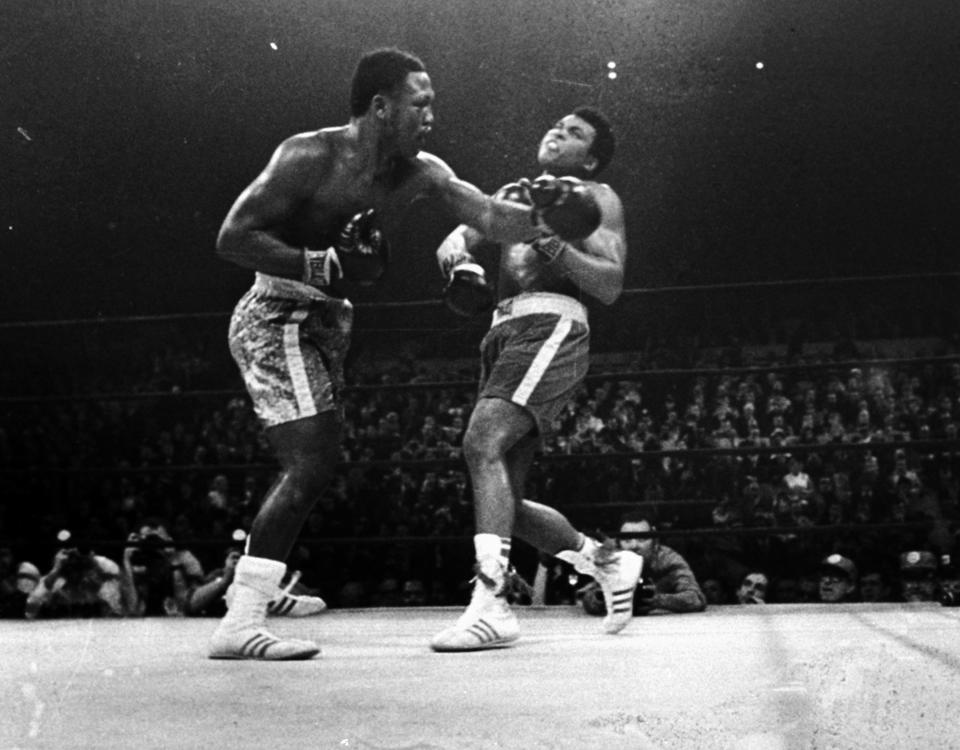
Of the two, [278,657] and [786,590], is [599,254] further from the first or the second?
[786,590]

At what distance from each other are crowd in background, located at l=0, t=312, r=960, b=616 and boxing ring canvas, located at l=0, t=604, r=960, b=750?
6.46 feet

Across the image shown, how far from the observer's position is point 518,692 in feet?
4.76

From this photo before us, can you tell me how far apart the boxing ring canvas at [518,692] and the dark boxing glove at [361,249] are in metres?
0.69

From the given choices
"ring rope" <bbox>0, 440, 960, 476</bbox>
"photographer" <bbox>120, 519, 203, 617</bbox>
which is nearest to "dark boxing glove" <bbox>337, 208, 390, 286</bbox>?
"ring rope" <bbox>0, 440, 960, 476</bbox>

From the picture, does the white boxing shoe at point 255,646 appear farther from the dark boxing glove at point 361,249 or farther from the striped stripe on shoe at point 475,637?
the dark boxing glove at point 361,249

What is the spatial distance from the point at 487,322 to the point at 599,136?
13.9 feet

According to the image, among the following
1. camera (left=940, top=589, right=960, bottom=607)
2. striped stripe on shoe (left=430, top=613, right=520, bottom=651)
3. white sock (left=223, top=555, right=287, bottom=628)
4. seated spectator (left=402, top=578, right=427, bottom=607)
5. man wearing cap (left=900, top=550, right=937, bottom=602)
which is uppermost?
white sock (left=223, top=555, right=287, bottom=628)

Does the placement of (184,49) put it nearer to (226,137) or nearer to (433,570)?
(226,137)

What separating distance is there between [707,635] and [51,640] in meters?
1.36

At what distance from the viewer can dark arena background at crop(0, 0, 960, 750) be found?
297 centimetres

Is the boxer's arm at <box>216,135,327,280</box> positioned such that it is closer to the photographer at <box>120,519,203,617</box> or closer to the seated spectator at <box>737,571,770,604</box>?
the photographer at <box>120,519,203,617</box>

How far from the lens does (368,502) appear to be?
5.42 meters

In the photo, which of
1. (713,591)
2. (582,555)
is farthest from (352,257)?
(713,591)

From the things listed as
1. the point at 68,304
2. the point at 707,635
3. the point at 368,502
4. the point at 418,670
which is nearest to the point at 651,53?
the point at 368,502
